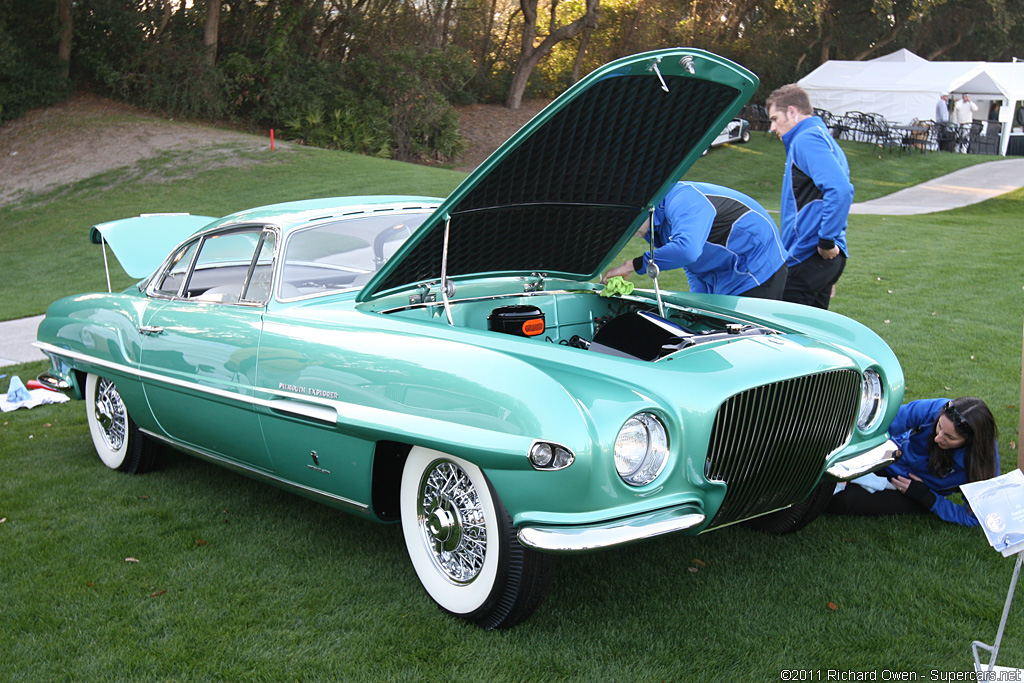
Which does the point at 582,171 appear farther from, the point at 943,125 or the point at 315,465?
the point at 943,125

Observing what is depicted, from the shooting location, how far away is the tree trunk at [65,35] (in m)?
23.2

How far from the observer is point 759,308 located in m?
4.20

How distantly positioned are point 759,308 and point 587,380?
60.7 inches

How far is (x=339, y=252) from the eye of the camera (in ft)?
14.1

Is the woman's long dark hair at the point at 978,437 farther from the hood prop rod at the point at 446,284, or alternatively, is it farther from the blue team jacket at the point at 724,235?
the hood prop rod at the point at 446,284

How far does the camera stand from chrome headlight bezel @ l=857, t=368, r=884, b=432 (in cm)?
367

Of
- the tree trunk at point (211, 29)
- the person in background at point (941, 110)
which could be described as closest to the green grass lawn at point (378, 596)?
the tree trunk at point (211, 29)

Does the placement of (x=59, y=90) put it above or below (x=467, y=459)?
above

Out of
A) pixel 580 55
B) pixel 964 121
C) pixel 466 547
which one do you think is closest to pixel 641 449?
pixel 466 547

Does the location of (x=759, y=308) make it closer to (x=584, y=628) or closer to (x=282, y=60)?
(x=584, y=628)

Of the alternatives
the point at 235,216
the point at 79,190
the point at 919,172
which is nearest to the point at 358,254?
the point at 235,216

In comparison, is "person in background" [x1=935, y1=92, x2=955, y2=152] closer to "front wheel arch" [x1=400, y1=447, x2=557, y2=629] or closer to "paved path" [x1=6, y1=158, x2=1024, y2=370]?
"paved path" [x1=6, y1=158, x2=1024, y2=370]

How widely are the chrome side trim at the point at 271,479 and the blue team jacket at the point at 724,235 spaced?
6.56 feet

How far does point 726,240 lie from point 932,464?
1581 millimetres
